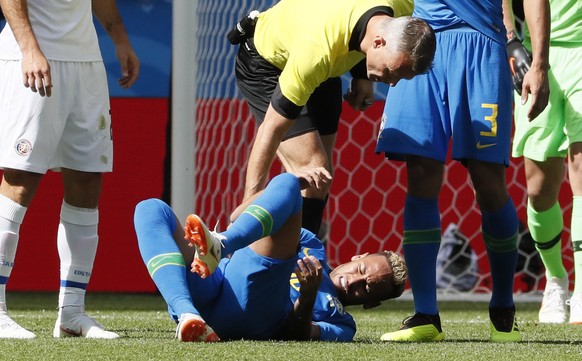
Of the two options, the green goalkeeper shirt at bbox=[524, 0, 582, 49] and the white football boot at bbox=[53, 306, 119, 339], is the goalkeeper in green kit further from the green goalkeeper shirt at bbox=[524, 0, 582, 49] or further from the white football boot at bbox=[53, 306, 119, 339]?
the white football boot at bbox=[53, 306, 119, 339]

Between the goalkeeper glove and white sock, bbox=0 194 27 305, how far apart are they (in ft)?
5.35

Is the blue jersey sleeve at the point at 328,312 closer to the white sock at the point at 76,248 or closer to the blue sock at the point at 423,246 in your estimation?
the blue sock at the point at 423,246

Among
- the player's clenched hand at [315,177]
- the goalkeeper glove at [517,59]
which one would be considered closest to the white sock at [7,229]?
the player's clenched hand at [315,177]

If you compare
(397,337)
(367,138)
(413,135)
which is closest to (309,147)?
(413,135)

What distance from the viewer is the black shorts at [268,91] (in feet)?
13.5

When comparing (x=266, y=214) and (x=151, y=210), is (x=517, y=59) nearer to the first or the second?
(x=266, y=214)

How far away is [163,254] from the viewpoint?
3164 mm

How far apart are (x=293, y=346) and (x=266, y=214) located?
1.19 feet

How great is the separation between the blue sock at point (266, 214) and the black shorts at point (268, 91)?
0.80m

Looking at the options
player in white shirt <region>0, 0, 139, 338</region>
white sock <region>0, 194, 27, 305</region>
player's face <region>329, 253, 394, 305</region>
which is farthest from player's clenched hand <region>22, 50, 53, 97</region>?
player's face <region>329, 253, 394, 305</region>

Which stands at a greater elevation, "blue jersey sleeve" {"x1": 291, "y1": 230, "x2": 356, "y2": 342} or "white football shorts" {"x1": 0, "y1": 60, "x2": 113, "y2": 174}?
"white football shorts" {"x1": 0, "y1": 60, "x2": 113, "y2": 174}

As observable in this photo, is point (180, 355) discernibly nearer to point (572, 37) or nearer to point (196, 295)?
point (196, 295)

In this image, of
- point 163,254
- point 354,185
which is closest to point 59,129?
point 163,254

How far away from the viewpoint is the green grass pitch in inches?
116
